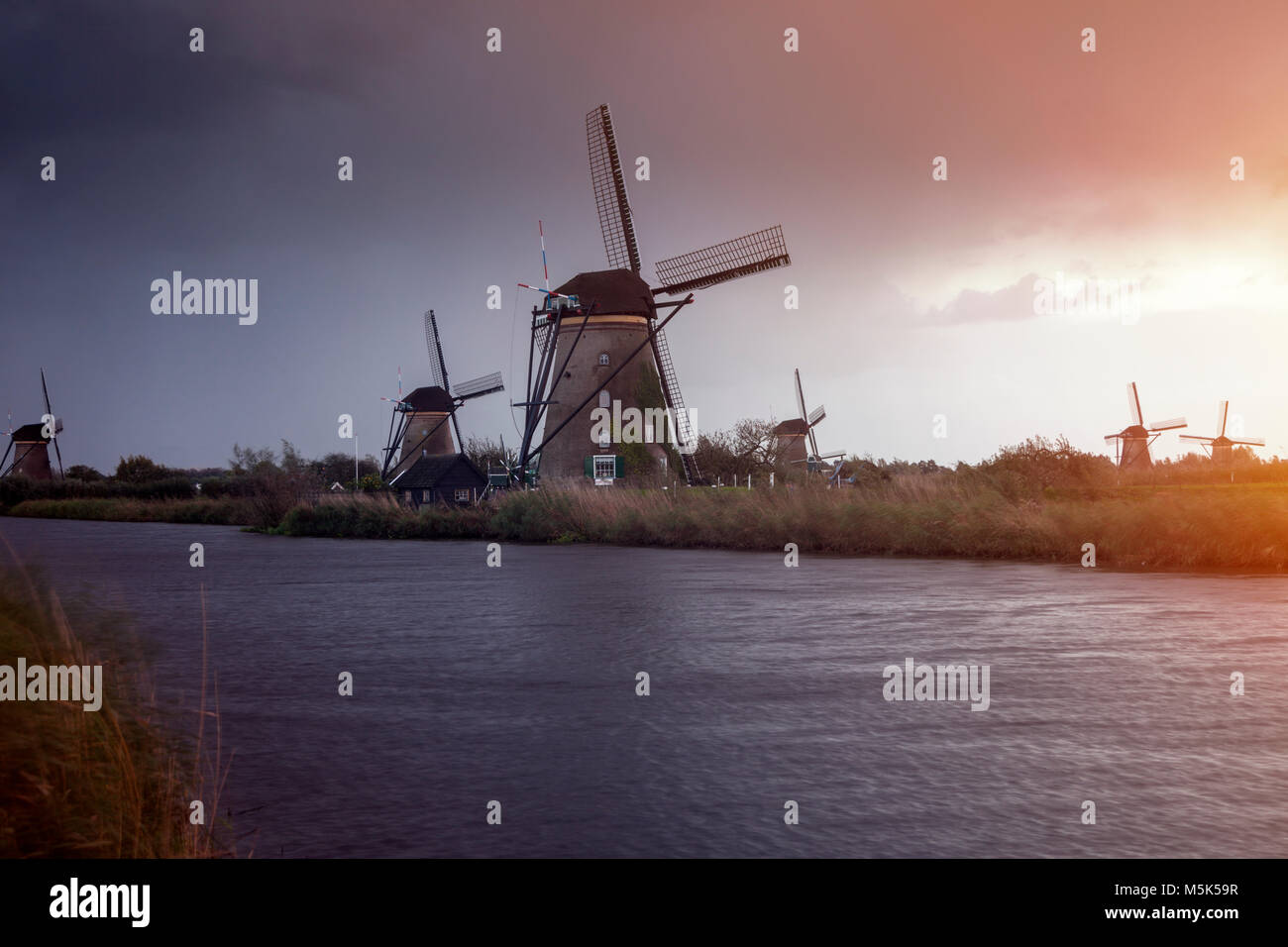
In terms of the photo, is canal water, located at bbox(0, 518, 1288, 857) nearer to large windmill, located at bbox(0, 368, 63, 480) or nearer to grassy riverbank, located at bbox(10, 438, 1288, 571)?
grassy riverbank, located at bbox(10, 438, 1288, 571)

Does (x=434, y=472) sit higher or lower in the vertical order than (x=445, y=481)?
higher

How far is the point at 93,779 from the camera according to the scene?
18.2 feet

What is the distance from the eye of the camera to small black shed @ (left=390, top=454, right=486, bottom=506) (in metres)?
51.3

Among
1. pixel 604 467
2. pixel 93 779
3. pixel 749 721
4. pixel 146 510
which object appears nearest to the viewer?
pixel 93 779

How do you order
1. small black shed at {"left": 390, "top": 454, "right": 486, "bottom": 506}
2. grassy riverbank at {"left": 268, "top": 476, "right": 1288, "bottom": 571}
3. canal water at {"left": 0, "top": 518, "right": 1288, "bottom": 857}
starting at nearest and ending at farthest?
canal water at {"left": 0, "top": 518, "right": 1288, "bottom": 857}, grassy riverbank at {"left": 268, "top": 476, "right": 1288, "bottom": 571}, small black shed at {"left": 390, "top": 454, "right": 486, "bottom": 506}

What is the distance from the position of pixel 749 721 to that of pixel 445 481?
44.2 m

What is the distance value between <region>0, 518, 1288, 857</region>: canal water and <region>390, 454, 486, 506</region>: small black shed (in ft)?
108

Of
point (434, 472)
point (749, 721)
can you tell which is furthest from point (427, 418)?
point (749, 721)

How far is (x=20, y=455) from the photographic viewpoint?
84812mm

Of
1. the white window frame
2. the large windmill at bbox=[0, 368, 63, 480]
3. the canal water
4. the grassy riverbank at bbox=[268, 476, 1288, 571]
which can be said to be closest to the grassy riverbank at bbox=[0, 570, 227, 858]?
the canal water

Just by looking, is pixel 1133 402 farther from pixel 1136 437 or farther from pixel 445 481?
pixel 445 481

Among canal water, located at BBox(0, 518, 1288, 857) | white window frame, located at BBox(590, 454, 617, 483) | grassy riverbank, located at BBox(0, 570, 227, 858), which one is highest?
white window frame, located at BBox(590, 454, 617, 483)

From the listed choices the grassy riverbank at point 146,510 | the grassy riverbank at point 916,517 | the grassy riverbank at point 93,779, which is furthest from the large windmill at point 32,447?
the grassy riverbank at point 93,779

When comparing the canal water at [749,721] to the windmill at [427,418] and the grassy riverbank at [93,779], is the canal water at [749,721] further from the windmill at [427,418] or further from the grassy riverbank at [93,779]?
the windmill at [427,418]
